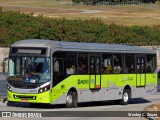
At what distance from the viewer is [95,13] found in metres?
122

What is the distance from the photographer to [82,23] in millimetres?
75625

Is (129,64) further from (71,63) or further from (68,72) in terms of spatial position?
(68,72)

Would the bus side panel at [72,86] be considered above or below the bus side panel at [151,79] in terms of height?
above

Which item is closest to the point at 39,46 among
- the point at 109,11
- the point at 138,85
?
the point at 138,85

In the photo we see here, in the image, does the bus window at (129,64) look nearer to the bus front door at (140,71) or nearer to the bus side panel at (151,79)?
the bus front door at (140,71)

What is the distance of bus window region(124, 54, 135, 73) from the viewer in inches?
1214

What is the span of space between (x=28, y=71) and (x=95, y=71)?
3.89m

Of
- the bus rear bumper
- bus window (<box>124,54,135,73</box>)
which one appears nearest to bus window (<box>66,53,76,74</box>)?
the bus rear bumper

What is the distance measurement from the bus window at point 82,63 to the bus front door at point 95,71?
0.38 m

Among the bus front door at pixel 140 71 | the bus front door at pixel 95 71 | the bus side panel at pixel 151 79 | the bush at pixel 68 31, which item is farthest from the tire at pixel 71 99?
the bush at pixel 68 31

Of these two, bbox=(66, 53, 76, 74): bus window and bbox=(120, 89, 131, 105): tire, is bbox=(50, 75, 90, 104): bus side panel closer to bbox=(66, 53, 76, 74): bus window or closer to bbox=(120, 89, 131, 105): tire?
bbox=(66, 53, 76, 74): bus window

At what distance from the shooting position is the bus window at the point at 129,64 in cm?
3083

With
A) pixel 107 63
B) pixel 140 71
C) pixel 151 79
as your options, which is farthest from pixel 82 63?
pixel 151 79

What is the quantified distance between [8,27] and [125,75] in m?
43.1
